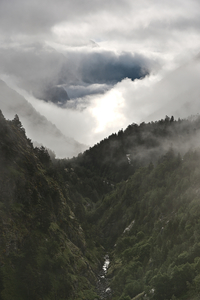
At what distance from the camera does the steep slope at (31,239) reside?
75.2 metres

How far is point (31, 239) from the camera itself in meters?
87.6

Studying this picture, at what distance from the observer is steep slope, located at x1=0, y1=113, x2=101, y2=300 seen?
75.2 meters

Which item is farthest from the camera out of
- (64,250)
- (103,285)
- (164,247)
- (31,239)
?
(103,285)

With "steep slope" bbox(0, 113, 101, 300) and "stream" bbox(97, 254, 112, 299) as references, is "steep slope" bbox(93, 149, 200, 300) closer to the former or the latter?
"stream" bbox(97, 254, 112, 299)

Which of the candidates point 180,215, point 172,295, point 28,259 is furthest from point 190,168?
point 28,259

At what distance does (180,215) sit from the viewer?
136 meters

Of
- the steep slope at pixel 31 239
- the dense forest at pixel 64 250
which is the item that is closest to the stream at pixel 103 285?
the dense forest at pixel 64 250

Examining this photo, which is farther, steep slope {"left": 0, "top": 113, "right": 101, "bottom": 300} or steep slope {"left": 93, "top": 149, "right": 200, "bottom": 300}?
steep slope {"left": 93, "top": 149, "right": 200, "bottom": 300}

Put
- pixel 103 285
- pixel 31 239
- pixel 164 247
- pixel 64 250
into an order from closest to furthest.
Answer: pixel 31 239 < pixel 64 250 < pixel 164 247 < pixel 103 285

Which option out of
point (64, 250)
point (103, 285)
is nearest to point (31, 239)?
point (64, 250)

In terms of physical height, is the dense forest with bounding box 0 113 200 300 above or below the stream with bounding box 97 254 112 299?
above

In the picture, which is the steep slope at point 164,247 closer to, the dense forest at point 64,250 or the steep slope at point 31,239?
the dense forest at point 64,250

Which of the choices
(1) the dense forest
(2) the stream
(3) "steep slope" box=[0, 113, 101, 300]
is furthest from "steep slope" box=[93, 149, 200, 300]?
(3) "steep slope" box=[0, 113, 101, 300]

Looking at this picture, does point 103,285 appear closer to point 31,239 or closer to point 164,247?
point 164,247
